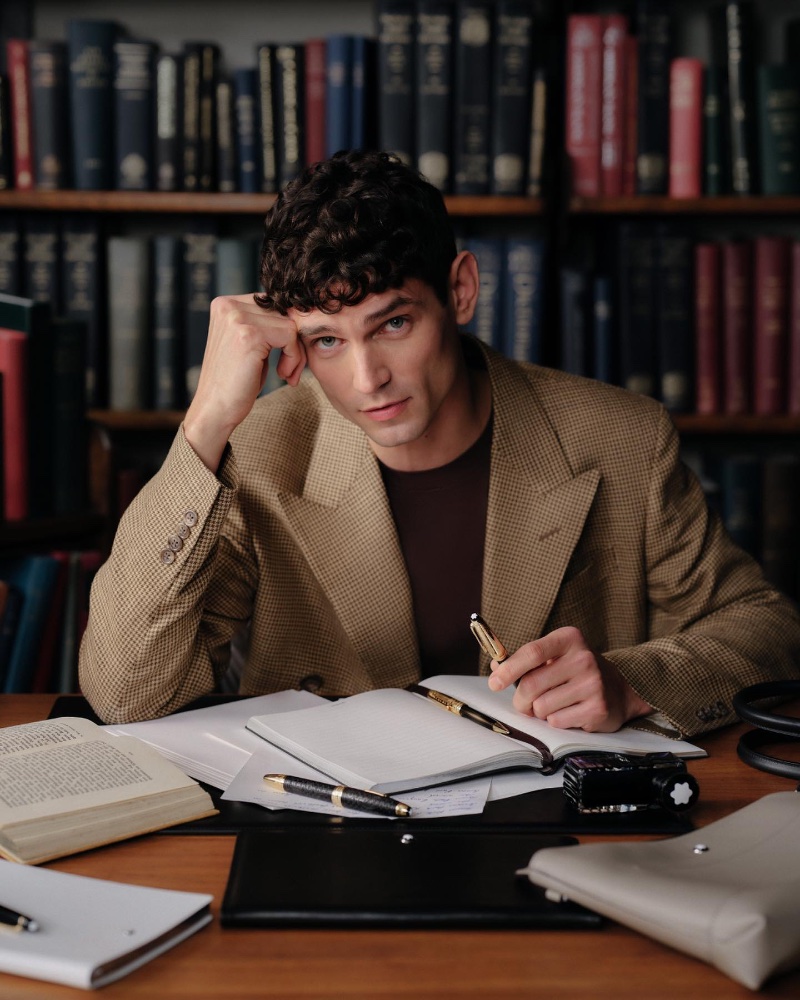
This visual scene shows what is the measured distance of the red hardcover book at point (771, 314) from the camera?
236 centimetres

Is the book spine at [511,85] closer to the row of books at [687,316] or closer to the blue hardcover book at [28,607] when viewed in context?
the row of books at [687,316]

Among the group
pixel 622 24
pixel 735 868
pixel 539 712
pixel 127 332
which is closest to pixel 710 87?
pixel 622 24

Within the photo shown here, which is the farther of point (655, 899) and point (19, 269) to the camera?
point (19, 269)

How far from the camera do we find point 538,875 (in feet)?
2.64

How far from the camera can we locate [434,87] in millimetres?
2262

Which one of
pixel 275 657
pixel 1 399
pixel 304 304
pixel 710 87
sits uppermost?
pixel 710 87

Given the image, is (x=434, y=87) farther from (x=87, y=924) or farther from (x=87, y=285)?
(x=87, y=924)

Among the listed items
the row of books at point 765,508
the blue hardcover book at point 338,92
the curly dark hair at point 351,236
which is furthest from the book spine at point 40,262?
the row of books at point 765,508

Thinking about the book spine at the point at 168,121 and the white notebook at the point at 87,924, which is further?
the book spine at the point at 168,121

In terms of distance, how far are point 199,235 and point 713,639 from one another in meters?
1.45

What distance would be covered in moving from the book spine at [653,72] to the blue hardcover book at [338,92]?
57cm

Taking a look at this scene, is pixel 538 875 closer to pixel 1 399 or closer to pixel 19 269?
pixel 1 399

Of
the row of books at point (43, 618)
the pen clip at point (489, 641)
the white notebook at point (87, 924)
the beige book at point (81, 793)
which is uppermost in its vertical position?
the pen clip at point (489, 641)

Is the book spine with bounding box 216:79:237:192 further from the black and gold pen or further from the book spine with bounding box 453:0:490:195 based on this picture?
the black and gold pen
